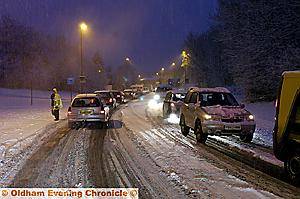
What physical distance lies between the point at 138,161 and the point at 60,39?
76354mm

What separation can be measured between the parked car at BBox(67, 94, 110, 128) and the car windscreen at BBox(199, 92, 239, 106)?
5.56m

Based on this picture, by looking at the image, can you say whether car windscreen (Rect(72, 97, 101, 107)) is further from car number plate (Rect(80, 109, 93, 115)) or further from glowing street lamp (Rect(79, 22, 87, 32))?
glowing street lamp (Rect(79, 22, 87, 32))

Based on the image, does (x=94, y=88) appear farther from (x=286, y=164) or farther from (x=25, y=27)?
(x=286, y=164)

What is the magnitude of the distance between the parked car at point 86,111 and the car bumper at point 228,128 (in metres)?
6.72

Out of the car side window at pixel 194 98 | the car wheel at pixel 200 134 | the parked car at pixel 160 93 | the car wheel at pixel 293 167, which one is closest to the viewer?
Answer: the car wheel at pixel 293 167

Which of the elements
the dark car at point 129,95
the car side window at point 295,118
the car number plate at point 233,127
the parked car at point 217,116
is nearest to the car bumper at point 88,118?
the parked car at point 217,116

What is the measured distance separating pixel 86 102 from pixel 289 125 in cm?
1177

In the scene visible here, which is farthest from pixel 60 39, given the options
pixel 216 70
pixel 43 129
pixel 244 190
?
pixel 244 190

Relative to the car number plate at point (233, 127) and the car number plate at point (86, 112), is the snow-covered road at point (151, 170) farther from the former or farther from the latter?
the car number plate at point (86, 112)

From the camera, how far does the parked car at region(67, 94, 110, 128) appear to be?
57.7 ft

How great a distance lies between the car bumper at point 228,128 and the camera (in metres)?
12.3

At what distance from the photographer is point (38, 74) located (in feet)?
225

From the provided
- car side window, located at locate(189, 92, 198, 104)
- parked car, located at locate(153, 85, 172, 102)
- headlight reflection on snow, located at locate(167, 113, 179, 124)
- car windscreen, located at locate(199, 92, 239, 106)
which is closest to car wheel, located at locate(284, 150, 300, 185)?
car windscreen, located at locate(199, 92, 239, 106)

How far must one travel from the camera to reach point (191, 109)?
14156 mm
